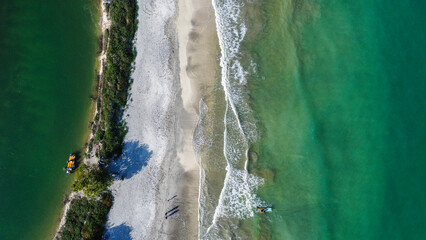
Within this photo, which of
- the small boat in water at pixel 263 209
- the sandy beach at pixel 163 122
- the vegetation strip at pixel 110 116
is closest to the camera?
the small boat in water at pixel 263 209

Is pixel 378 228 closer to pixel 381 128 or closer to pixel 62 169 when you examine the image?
pixel 381 128

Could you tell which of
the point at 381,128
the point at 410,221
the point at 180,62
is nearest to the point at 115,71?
the point at 180,62

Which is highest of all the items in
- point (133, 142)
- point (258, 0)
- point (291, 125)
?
point (258, 0)

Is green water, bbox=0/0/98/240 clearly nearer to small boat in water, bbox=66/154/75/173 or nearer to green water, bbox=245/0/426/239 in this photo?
small boat in water, bbox=66/154/75/173

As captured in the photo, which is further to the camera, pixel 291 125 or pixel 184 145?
pixel 184 145

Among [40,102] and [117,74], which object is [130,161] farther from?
[40,102]

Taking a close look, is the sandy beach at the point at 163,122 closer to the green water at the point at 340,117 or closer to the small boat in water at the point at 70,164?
the small boat in water at the point at 70,164

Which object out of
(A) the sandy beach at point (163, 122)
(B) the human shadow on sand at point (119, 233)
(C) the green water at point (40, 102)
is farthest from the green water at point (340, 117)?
(C) the green water at point (40, 102)

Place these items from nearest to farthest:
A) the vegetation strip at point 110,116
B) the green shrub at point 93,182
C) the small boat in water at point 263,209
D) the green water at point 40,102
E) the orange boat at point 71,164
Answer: the small boat in water at point 263,209
the green shrub at point 93,182
the vegetation strip at point 110,116
the orange boat at point 71,164
the green water at point 40,102

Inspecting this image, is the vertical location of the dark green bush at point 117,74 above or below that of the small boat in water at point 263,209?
above
